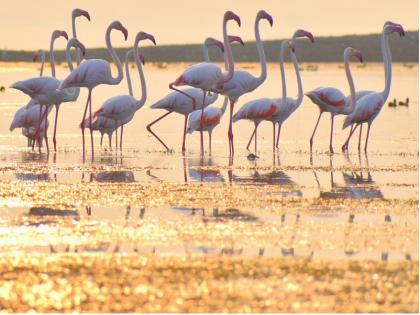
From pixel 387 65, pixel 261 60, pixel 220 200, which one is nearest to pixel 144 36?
pixel 261 60

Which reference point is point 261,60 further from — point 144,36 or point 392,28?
point 392,28

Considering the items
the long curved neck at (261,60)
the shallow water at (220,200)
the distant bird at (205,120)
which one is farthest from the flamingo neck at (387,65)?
the distant bird at (205,120)

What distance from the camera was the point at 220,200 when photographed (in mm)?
12539

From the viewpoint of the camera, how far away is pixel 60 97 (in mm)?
19781

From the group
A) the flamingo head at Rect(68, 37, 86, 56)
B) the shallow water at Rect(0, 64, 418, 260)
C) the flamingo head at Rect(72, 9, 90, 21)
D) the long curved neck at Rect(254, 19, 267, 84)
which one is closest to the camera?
the shallow water at Rect(0, 64, 418, 260)

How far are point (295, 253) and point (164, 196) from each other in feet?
11.6

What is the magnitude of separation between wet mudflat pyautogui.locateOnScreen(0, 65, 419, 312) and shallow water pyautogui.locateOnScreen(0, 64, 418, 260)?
0.02 meters

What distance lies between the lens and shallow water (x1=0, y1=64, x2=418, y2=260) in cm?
992

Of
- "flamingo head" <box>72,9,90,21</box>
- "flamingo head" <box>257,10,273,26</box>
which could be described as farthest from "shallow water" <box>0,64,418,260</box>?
"flamingo head" <box>72,9,90,21</box>

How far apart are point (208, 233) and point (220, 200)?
220 cm

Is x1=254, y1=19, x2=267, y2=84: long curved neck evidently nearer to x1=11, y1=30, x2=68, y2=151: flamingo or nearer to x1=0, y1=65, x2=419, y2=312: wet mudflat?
x1=0, y1=65, x2=419, y2=312: wet mudflat

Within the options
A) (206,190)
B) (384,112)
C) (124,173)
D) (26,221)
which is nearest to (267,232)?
(26,221)

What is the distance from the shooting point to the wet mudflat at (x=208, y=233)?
8.03 meters

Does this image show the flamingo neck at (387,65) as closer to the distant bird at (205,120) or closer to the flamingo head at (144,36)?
the distant bird at (205,120)
